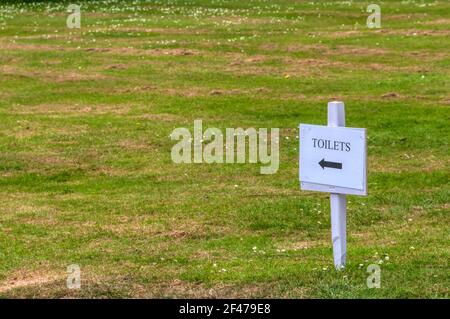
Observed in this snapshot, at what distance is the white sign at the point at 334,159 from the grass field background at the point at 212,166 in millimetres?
1004

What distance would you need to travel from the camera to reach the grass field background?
12.1 metres

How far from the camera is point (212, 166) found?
2075 cm

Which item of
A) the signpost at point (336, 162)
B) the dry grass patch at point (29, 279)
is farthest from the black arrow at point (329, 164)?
the dry grass patch at point (29, 279)

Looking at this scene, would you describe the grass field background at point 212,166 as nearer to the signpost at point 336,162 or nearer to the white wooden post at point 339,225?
the white wooden post at point 339,225

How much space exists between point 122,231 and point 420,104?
13.2 metres

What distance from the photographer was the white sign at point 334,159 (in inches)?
431

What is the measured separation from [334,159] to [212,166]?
379 inches

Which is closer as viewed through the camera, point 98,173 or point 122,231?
point 122,231

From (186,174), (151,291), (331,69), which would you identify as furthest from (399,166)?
(331,69)

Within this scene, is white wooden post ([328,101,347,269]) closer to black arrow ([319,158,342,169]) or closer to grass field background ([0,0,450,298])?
grass field background ([0,0,450,298])

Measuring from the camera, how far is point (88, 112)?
27.6 m

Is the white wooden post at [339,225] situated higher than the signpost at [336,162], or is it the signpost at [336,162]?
the signpost at [336,162]

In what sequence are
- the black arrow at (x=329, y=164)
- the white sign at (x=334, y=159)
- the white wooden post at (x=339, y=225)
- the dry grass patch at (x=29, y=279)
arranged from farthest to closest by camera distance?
the dry grass patch at (x=29, y=279) < the white wooden post at (x=339, y=225) < the black arrow at (x=329, y=164) < the white sign at (x=334, y=159)
